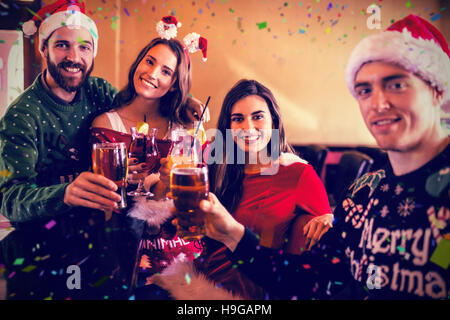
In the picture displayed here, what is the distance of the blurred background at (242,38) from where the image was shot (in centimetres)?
106


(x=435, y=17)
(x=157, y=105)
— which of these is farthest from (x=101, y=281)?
(x=435, y=17)

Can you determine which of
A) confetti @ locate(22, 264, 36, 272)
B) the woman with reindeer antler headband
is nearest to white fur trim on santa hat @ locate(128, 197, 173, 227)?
the woman with reindeer antler headband

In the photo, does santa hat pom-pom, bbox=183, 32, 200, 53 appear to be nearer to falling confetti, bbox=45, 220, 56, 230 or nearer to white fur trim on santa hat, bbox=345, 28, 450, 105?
white fur trim on santa hat, bbox=345, 28, 450, 105

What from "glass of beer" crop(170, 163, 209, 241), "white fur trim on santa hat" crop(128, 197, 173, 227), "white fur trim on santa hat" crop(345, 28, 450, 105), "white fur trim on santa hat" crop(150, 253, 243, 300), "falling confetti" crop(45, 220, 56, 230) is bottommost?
"white fur trim on santa hat" crop(150, 253, 243, 300)

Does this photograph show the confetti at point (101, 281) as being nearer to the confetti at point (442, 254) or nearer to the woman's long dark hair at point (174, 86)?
the woman's long dark hair at point (174, 86)

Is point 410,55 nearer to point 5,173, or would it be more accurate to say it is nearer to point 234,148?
point 234,148

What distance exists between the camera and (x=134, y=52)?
52.4 inches

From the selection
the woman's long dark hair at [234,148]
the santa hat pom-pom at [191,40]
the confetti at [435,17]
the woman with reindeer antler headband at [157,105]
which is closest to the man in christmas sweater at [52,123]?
the woman with reindeer antler headband at [157,105]

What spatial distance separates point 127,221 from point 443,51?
106cm

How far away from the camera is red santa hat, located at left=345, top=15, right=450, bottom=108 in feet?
2.53

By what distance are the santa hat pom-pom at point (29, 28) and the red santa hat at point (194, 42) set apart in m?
0.57

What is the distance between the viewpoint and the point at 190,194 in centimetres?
79

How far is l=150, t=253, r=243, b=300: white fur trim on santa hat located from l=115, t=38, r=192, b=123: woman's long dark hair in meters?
→ 0.64
